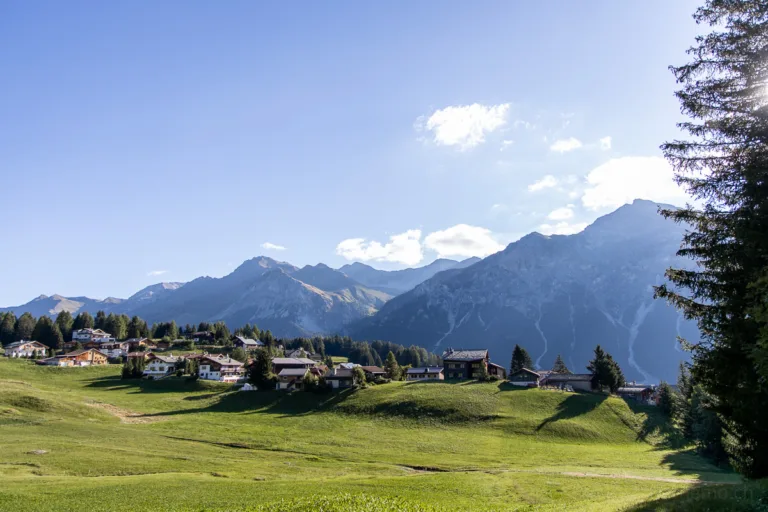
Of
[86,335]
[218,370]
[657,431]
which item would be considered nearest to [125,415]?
[218,370]

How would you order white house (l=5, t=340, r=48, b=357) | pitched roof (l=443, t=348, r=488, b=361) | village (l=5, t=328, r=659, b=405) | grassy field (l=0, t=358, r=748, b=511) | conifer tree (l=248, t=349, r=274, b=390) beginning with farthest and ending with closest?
white house (l=5, t=340, r=48, b=357), pitched roof (l=443, t=348, r=488, b=361), village (l=5, t=328, r=659, b=405), conifer tree (l=248, t=349, r=274, b=390), grassy field (l=0, t=358, r=748, b=511)

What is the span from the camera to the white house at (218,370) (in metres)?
140

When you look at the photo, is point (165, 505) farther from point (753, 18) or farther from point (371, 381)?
point (371, 381)

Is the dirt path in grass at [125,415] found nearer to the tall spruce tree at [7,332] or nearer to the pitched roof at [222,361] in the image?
the pitched roof at [222,361]

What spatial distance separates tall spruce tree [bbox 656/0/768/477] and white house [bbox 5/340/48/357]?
610 feet

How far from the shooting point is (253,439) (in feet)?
229

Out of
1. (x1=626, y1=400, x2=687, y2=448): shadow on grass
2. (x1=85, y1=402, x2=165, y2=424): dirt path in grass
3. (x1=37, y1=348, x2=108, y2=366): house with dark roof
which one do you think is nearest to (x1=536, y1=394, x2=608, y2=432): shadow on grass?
(x1=626, y1=400, x2=687, y2=448): shadow on grass

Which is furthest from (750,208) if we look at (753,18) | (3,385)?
(3,385)

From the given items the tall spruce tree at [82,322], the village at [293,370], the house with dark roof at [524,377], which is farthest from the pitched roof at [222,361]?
the tall spruce tree at [82,322]

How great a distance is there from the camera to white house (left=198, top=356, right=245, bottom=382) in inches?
5509

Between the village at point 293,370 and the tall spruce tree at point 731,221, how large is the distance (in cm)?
8810

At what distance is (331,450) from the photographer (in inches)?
2512

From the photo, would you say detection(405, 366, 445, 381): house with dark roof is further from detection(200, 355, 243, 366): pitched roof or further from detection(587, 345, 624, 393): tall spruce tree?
detection(200, 355, 243, 366): pitched roof

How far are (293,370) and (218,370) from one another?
30254mm
